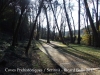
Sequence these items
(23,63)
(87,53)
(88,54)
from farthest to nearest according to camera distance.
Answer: (87,53) < (88,54) < (23,63)

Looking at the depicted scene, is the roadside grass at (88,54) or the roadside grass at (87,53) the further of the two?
the roadside grass at (87,53)

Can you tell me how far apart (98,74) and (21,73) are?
3.80 meters

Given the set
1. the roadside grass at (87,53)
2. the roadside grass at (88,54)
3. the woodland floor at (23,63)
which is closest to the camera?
the woodland floor at (23,63)

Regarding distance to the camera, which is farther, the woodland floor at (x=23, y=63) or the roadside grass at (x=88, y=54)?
the roadside grass at (x=88, y=54)

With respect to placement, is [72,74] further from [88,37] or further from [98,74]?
[88,37]

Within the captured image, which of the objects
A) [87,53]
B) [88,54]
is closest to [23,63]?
[88,54]

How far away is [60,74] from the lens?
27.8ft

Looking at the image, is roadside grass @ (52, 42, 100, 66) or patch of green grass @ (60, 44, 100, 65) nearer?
roadside grass @ (52, 42, 100, 66)

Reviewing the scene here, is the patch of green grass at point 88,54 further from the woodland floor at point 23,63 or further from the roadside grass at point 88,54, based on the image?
the woodland floor at point 23,63

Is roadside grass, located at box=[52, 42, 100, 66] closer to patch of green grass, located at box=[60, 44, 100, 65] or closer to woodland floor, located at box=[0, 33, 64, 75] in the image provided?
patch of green grass, located at box=[60, 44, 100, 65]

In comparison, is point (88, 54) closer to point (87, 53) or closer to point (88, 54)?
point (88, 54)

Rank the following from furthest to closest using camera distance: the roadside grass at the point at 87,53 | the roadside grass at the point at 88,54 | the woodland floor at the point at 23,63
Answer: the roadside grass at the point at 87,53, the roadside grass at the point at 88,54, the woodland floor at the point at 23,63

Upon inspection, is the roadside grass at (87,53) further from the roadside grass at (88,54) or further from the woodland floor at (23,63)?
the woodland floor at (23,63)

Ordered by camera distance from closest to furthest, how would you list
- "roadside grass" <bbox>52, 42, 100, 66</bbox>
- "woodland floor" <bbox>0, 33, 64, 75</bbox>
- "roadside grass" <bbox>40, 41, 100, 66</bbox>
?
"woodland floor" <bbox>0, 33, 64, 75</bbox>
"roadside grass" <bbox>52, 42, 100, 66</bbox>
"roadside grass" <bbox>40, 41, 100, 66</bbox>
